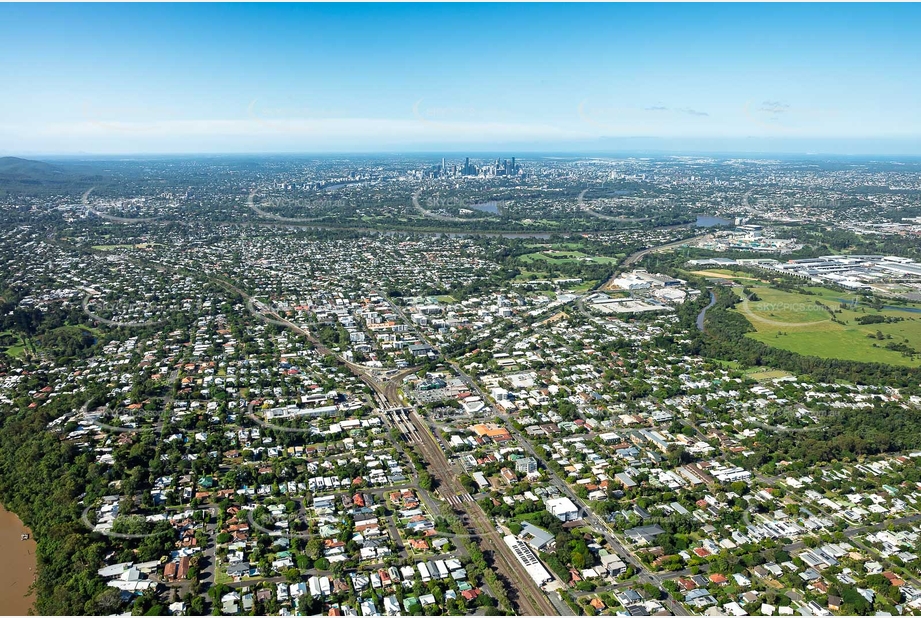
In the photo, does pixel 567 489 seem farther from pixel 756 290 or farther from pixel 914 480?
pixel 756 290

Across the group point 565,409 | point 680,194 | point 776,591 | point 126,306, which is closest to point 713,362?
point 565,409

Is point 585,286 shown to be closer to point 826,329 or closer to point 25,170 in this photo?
point 826,329

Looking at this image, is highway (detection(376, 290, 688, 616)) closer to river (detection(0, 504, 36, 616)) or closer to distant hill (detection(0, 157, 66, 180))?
river (detection(0, 504, 36, 616))

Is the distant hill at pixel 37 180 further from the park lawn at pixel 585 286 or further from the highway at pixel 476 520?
the highway at pixel 476 520

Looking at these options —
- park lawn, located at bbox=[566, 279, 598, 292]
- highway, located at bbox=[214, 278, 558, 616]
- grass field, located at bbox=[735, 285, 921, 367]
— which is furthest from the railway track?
park lawn, located at bbox=[566, 279, 598, 292]

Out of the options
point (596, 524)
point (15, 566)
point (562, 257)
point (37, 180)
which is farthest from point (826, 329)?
point (37, 180)

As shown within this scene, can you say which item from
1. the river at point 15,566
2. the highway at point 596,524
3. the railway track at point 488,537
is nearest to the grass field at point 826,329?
the highway at point 596,524
